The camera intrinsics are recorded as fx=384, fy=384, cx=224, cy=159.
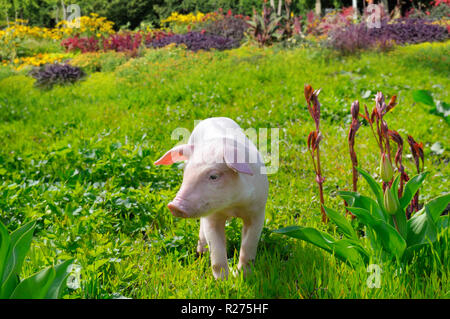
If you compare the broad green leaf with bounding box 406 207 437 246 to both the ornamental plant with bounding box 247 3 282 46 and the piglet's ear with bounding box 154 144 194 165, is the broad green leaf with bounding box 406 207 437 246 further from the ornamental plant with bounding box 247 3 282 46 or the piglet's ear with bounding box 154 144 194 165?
the ornamental plant with bounding box 247 3 282 46

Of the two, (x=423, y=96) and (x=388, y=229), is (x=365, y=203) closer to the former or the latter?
(x=388, y=229)

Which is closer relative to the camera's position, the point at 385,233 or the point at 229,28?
the point at 385,233

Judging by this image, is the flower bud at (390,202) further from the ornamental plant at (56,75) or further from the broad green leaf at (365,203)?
the ornamental plant at (56,75)

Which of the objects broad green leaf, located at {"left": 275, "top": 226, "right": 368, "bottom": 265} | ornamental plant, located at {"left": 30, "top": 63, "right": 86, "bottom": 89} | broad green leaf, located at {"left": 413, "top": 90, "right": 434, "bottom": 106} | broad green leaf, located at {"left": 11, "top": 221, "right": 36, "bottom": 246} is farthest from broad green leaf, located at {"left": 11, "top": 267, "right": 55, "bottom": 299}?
ornamental plant, located at {"left": 30, "top": 63, "right": 86, "bottom": 89}

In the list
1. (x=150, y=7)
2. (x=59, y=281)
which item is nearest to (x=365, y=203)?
(x=59, y=281)

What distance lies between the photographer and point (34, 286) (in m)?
1.51

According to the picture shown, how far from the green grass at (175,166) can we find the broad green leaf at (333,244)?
7 centimetres

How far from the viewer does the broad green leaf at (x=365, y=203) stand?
2.16 metres

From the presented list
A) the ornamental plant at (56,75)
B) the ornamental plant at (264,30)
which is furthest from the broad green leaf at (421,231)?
the ornamental plant at (264,30)

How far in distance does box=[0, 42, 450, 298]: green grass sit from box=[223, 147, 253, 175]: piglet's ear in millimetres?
629

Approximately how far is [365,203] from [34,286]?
173 centimetres

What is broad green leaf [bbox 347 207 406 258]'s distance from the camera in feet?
6.28
